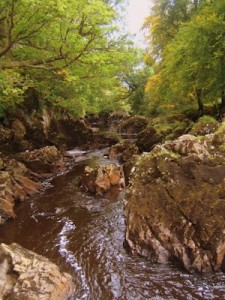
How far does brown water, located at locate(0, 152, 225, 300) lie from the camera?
17.4 ft

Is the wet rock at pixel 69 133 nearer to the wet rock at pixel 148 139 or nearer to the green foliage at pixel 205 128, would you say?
the wet rock at pixel 148 139

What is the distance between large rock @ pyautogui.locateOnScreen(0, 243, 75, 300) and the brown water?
0.37m

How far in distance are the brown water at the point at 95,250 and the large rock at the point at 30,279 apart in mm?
367

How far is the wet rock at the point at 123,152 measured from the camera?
1773 cm

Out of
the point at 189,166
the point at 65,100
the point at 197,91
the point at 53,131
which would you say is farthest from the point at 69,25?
the point at 53,131

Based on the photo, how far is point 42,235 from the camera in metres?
7.92

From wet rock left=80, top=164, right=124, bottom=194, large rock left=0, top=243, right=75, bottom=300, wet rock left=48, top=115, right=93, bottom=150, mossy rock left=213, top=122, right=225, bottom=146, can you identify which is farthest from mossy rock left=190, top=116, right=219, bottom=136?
wet rock left=48, top=115, right=93, bottom=150

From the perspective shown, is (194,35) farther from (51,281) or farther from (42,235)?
(51,281)

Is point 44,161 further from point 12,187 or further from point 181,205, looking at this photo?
point 181,205

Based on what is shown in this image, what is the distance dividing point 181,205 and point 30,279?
11.0 ft

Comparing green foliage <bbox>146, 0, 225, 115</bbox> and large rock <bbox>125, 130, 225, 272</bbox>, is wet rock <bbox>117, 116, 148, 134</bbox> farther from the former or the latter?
large rock <bbox>125, 130, 225, 272</bbox>

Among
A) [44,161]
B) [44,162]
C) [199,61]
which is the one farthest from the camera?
[44,161]

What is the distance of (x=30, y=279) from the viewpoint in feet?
16.5

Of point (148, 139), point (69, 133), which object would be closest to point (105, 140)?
point (69, 133)
